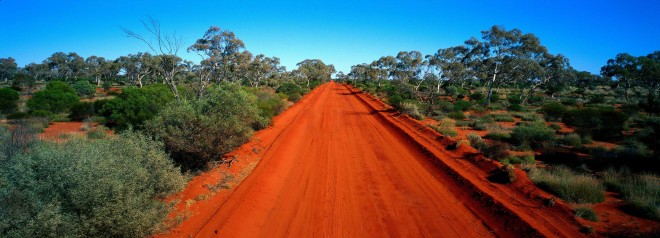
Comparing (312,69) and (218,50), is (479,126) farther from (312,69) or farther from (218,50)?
(312,69)

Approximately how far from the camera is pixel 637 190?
23.6 ft

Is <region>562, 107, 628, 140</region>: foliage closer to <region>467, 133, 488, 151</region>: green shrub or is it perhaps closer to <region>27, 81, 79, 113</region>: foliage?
<region>467, 133, 488, 151</region>: green shrub

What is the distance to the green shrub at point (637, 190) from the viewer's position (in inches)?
245

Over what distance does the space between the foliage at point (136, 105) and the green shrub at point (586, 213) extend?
16907 mm

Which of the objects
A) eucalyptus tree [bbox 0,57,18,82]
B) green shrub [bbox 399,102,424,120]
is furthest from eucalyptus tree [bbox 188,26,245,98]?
eucalyptus tree [bbox 0,57,18,82]

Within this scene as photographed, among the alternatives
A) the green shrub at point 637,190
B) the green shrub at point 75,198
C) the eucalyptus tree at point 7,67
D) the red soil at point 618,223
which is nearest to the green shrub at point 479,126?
the green shrub at point 637,190

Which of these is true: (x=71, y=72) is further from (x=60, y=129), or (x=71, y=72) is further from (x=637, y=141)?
(x=637, y=141)

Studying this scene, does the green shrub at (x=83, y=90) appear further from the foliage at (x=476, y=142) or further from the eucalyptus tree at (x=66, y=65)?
the foliage at (x=476, y=142)

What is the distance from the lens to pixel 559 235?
18.1 feet

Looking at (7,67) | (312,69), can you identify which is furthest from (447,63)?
(7,67)

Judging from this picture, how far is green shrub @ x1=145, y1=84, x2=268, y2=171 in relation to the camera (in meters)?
8.90

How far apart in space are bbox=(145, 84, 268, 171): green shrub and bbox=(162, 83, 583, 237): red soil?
921 mm

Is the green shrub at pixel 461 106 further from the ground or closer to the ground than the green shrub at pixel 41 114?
further from the ground

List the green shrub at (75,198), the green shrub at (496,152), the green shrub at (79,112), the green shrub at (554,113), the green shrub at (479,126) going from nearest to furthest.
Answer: the green shrub at (75,198) < the green shrub at (496,152) < the green shrub at (479,126) < the green shrub at (79,112) < the green shrub at (554,113)
